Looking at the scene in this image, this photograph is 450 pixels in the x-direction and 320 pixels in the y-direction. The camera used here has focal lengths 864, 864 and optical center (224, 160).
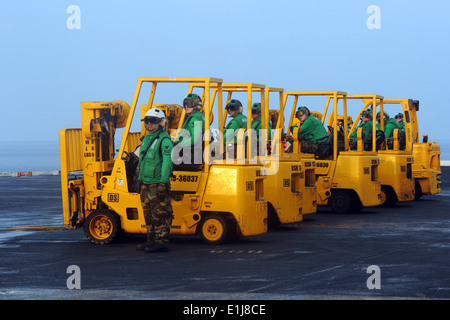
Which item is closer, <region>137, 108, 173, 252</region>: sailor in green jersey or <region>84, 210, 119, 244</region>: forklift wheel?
<region>137, 108, 173, 252</region>: sailor in green jersey

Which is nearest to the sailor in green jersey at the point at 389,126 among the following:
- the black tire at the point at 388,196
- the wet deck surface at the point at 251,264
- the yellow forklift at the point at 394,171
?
the yellow forklift at the point at 394,171

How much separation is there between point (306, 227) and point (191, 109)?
13.0ft

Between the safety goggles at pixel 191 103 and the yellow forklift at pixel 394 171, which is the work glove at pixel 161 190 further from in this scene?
the yellow forklift at pixel 394 171

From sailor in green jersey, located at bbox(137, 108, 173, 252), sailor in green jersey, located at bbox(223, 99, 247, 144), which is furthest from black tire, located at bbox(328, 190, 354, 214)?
sailor in green jersey, located at bbox(137, 108, 173, 252)

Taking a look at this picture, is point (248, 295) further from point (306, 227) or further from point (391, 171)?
point (391, 171)

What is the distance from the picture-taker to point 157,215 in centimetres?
1231

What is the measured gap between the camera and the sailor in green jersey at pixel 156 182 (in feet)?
40.3

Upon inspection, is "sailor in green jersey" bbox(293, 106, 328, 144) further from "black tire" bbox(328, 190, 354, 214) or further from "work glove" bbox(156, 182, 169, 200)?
"work glove" bbox(156, 182, 169, 200)

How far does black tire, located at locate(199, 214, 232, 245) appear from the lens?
1295 cm

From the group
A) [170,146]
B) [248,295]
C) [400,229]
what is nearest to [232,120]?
[170,146]

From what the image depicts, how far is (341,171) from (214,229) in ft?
20.8

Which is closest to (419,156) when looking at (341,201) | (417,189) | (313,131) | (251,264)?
(417,189)

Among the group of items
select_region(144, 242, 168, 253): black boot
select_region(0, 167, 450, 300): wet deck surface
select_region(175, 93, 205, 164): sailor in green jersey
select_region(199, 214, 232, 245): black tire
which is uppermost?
select_region(175, 93, 205, 164): sailor in green jersey

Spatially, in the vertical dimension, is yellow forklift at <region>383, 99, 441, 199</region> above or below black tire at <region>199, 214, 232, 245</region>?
above
